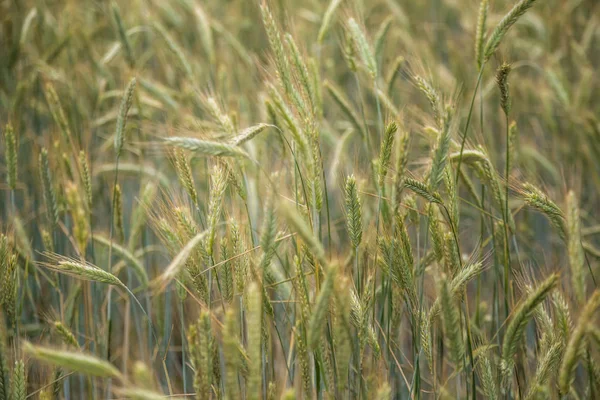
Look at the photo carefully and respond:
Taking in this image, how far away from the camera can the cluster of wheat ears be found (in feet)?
4.32

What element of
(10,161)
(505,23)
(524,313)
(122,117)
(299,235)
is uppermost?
(505,23)

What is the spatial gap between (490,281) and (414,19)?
276cm

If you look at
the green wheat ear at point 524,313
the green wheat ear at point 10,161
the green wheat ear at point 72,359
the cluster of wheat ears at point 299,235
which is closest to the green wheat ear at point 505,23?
the cluster of wheat ears at point 299,235

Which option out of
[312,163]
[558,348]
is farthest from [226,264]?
[558,348]

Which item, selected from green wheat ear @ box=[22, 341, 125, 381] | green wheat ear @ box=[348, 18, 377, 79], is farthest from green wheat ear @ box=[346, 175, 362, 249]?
green wheat ear @ box=[22, 341, 125, 381]

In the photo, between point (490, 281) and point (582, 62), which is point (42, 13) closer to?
point (490, 281)

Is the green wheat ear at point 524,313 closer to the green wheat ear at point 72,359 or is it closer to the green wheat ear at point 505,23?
the green wheat ear at point 505,23

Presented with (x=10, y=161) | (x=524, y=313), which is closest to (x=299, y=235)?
(x=524, y=313)

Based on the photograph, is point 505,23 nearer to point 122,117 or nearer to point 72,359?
point 122,117

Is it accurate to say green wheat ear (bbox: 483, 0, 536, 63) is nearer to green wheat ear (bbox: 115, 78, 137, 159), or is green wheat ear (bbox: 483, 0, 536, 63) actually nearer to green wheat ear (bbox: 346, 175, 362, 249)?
green wheat ear (bbox: 346, 175, 362, 249)

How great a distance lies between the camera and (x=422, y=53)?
3295 millimetres

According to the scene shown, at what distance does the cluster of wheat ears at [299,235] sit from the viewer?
51.8 inches

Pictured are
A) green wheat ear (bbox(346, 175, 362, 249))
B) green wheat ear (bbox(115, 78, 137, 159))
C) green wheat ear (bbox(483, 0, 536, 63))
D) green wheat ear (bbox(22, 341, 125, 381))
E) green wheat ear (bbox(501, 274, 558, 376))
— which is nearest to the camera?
green wheat ear (bbox(22, 341, 125, 381))

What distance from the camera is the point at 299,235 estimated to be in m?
1.33
